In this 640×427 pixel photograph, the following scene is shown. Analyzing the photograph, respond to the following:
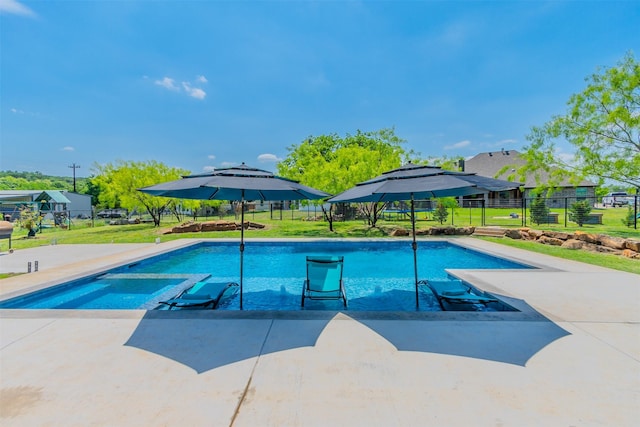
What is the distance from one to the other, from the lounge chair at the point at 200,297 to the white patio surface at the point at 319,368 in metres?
0.50

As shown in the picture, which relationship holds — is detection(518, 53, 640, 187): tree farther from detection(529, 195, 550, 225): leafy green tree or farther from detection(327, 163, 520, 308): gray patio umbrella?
detection(327, 163, 520, 308): gray patio umbrella

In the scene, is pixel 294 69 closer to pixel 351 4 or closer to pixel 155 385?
pixel 351 4

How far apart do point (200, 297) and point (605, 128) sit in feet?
71.8

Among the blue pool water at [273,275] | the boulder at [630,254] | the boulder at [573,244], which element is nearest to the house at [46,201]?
the blue pool water at [273,275]

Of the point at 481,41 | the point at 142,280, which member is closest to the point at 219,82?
the point at 142,280

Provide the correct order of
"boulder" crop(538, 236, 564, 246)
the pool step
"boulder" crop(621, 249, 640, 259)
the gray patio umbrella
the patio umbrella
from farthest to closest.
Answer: the pool step, "boulder" crop(538, 236, 564, 246), "boulder" crop(621, 249, 640, 259), the patio umbrella, the gray patio umbrella

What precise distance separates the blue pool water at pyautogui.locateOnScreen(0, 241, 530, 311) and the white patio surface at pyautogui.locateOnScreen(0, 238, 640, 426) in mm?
1494

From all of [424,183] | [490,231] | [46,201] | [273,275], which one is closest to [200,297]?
[273,275]

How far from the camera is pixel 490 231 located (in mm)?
13953

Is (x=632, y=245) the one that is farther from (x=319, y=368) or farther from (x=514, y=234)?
(x=319, y=368)

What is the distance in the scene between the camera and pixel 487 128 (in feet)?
71.8

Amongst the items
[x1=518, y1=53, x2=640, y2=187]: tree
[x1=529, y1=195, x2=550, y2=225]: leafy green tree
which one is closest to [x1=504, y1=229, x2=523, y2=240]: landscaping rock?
[x1=529, y1=195, x2=550, y2=225]: leafy green tree

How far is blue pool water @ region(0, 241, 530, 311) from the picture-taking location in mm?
5566

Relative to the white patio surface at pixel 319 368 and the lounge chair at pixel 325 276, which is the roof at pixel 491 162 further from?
the white patio surface at pixel 319 368
